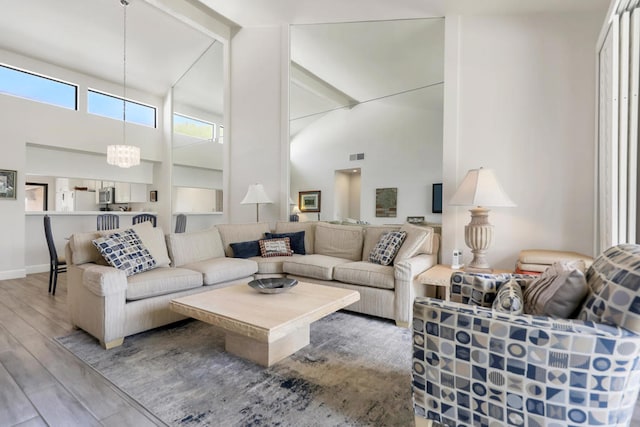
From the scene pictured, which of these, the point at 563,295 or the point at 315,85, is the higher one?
the point at 315,85

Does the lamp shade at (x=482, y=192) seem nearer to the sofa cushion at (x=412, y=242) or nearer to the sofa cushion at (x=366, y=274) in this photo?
the sofa cushion at (x=412, y=242)

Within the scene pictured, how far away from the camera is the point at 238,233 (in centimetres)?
407

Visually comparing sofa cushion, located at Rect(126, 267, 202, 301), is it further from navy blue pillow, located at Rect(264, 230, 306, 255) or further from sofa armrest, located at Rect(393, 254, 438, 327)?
sofa armrest, located at Rect(393, 254, 438, 327)

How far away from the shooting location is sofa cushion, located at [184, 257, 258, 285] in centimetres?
307

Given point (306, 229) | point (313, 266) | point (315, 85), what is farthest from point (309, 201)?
point (315, 85)

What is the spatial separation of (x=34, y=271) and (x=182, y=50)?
443 cm

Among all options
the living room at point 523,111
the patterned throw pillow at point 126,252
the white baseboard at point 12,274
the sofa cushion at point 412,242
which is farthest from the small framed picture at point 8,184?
the sofa cushion at point 412,242

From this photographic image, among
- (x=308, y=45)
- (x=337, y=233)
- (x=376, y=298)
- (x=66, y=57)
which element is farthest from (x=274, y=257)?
(x=66, y=57)

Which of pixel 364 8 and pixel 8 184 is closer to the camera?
pixel 364 8

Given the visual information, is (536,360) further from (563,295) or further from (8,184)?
(8,184)

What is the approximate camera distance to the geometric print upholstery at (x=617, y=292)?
107cm

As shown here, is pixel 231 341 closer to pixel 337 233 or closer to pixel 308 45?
pixel 337 233

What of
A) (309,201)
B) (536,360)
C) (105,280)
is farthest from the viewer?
(309,201)

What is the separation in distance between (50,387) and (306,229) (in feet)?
9.62
